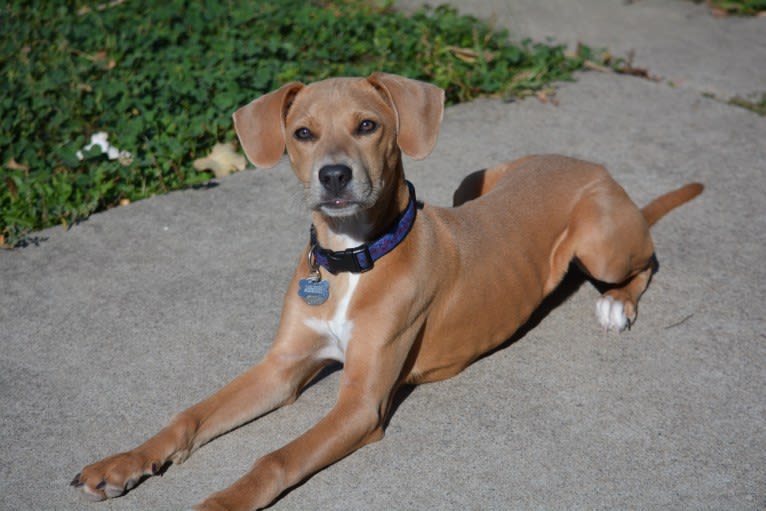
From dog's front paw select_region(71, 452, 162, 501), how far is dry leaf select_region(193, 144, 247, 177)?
3.04 metres

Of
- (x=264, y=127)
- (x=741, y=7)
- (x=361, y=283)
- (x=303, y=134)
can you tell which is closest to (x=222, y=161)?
(x=264, y=127)

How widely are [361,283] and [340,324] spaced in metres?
0.20

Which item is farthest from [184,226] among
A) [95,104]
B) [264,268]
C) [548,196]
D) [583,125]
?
[583,125]

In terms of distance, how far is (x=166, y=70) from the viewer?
7.29 metres

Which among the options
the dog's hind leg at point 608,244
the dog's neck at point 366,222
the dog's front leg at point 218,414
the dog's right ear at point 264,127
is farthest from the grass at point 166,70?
the dog's hind leg at point 608,244

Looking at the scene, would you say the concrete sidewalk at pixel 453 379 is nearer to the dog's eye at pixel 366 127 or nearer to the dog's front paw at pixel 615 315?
the dog's front paw at pixel 615 315

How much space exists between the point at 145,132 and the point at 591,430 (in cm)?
382

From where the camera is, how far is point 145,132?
6559 millimetres

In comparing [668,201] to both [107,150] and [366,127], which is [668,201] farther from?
[107,150]

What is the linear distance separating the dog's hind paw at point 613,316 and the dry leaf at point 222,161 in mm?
2747

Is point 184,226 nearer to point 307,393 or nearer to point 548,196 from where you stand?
point 307,393

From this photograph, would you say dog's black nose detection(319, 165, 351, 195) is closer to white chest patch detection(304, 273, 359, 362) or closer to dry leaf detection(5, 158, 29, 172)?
white chest patch detection(304, 273, 359, 362)

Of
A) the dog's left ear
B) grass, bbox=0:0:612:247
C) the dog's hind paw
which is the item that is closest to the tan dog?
the dog's left ear

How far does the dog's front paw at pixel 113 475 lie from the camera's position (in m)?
3.65
